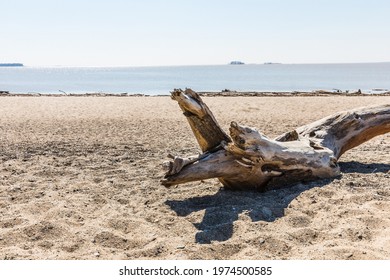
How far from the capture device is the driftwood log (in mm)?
5645

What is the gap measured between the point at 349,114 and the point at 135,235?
4456 millimetres

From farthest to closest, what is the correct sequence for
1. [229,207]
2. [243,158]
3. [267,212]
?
[243,158], [229,207], [267,212]

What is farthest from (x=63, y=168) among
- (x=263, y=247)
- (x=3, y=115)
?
(x=3, y=115)

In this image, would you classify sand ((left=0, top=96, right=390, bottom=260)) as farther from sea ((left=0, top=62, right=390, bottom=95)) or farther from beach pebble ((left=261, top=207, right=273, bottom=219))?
sea ((left=0, top=62, right=390, bottom=95))

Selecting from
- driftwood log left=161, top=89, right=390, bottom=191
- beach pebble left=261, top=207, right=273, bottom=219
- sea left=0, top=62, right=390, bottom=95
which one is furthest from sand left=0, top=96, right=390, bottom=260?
sea left=0, top=62, right=390, bottom=95

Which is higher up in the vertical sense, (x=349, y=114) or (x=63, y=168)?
(x=349, y=114)

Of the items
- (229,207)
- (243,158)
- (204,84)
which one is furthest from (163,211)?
(204,84)

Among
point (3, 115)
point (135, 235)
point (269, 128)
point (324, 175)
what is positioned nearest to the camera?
point (135, 235)

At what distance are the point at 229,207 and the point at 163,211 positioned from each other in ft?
2.62

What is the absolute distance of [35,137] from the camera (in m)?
11.1

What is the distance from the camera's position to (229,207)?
523cm

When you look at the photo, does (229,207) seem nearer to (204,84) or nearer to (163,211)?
(163,211)

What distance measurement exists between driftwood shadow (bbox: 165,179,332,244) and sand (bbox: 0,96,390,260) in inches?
0.5
